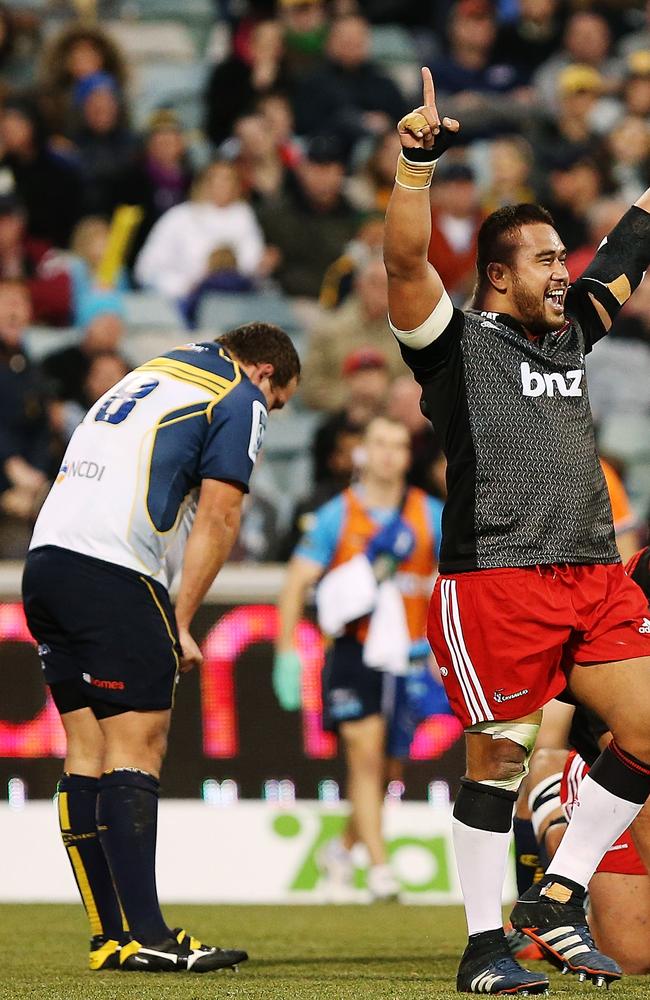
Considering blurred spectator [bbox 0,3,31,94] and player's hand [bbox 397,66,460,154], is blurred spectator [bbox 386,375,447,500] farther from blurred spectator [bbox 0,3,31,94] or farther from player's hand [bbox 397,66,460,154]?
player's hand [bbox 397,66,460,154]

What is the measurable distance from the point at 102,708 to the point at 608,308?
215 centimetres

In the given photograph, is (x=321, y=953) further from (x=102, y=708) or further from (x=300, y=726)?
(x=300, y=726)

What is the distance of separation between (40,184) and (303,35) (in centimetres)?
318

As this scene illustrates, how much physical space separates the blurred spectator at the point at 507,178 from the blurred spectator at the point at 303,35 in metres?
1.83

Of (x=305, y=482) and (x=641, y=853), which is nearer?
(x=641, y=853)

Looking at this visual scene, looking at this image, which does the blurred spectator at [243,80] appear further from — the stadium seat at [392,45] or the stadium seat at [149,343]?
the stadium seat at [149,343]

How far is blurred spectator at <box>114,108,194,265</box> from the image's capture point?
47.6ft

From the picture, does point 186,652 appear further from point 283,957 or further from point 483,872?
point 483,872

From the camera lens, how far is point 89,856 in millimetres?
6305

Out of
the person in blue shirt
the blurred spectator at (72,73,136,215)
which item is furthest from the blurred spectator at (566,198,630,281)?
the person in blue shirt

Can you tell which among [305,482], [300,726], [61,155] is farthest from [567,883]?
[61,155]

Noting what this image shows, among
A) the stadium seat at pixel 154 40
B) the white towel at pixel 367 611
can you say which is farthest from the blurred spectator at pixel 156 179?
the white towel at pixel 367 611

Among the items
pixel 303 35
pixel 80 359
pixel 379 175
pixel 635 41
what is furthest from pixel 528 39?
pixel 80 359

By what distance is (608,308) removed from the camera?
18.9 ft
